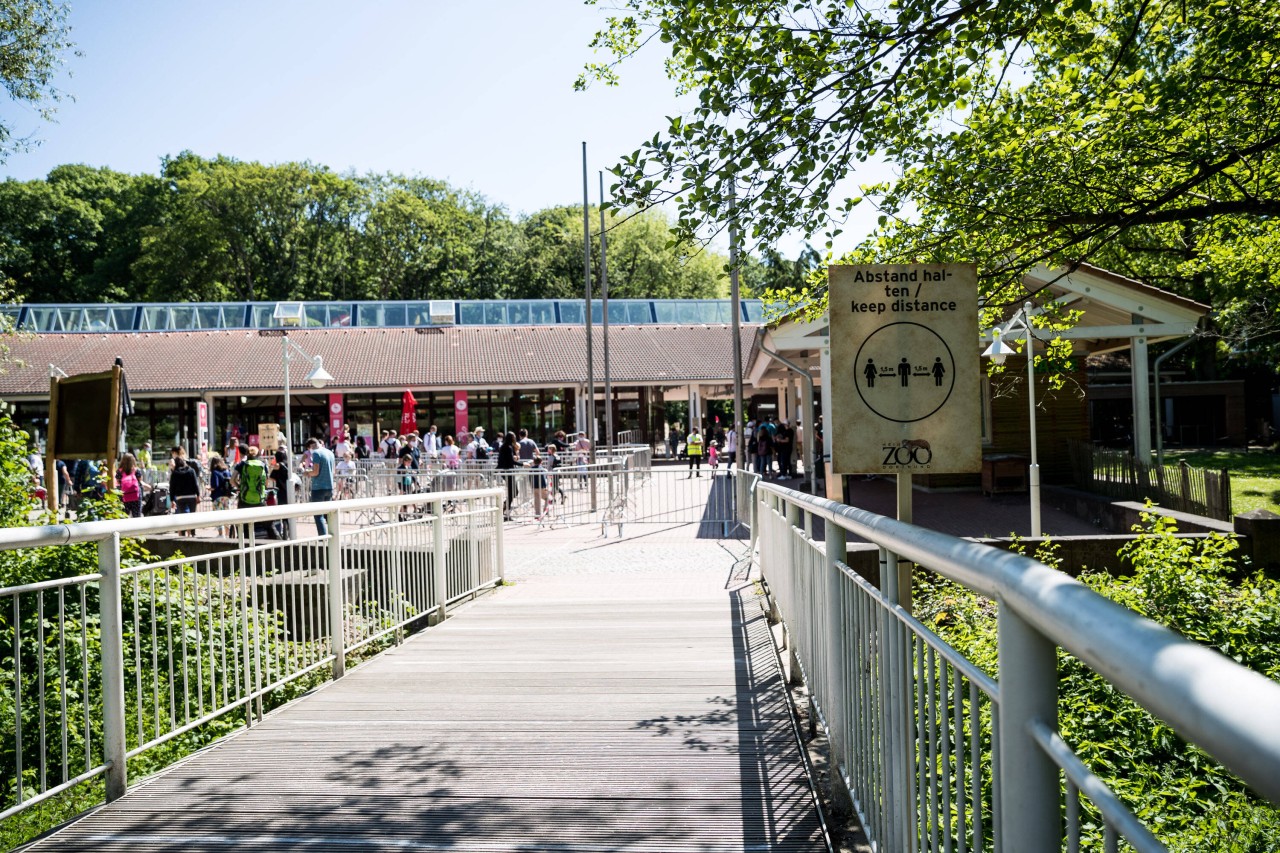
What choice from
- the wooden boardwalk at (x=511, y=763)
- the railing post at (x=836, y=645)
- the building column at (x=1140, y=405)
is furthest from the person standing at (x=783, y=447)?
the railing post at (x=836, y=645)

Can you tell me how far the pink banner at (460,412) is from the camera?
130ft

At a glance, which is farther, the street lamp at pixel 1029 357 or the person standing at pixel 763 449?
the person standing at pixel 763 449

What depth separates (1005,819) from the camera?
1612 millimetres

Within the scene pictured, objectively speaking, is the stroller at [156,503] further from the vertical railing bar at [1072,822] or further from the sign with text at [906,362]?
the vertical railing bar at [1072,822]

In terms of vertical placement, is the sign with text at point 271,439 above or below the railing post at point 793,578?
above

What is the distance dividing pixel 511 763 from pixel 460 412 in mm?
35938

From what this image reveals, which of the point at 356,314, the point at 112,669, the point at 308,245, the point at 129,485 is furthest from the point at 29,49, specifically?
the point at 308,245

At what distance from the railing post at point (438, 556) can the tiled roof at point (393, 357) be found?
29153mm

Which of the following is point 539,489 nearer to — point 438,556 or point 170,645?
point 438,556

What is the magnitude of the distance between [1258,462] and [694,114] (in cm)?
3290

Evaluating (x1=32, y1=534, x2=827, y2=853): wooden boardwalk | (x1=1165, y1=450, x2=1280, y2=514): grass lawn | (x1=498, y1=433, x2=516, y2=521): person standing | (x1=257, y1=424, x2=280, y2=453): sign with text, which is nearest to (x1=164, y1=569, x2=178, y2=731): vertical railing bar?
(x1=32, y1=534, x2=827, y2=853): wooden boardwalk

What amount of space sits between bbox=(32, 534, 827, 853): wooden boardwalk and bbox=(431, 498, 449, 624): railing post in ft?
3.44

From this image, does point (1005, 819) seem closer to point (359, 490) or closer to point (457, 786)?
point (457, 786)

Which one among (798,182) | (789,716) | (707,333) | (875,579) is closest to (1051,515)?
(875,579)
